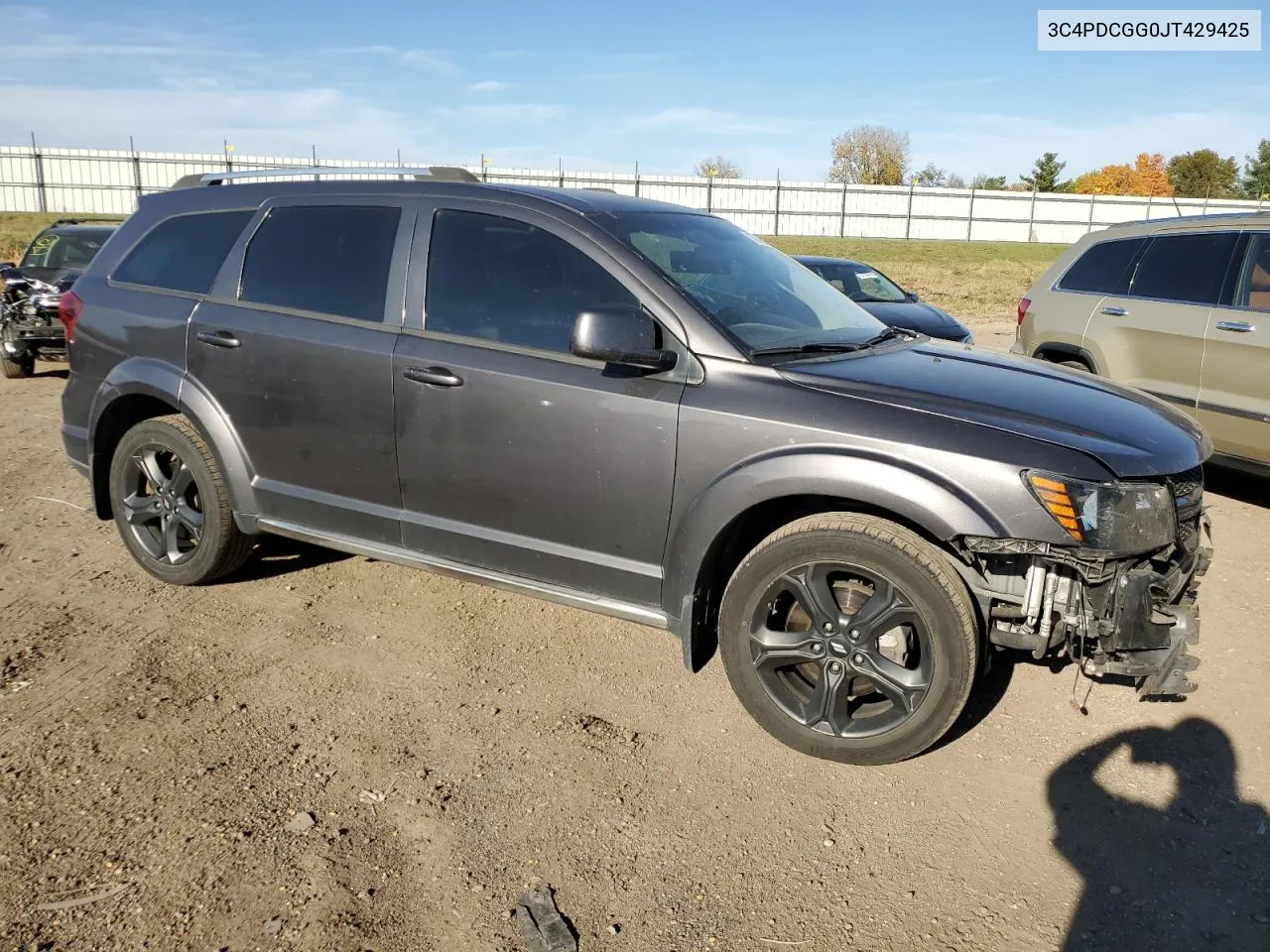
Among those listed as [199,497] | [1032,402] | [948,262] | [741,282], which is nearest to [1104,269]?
[741,282]

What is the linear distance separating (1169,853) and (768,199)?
37978 millimetres

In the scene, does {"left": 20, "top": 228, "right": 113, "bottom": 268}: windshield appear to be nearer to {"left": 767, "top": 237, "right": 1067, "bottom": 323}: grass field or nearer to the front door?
the front door

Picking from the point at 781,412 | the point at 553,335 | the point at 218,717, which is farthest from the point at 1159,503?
the point at 218,717

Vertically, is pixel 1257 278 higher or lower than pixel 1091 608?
higher

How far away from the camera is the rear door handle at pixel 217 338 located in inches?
169

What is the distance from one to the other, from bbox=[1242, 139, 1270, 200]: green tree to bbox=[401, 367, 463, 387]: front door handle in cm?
6158

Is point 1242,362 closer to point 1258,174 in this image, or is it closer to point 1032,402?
point 1032,402

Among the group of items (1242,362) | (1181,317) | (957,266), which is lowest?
(1242,362)

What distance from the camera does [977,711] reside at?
3.73 m

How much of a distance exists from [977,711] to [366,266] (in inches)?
120

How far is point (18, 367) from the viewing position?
11.4 meters

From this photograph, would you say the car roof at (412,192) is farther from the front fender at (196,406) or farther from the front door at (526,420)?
the front fender at (196,406)

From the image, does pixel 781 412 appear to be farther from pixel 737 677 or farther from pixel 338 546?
pixel 338 546

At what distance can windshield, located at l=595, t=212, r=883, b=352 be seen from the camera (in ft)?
12.1
